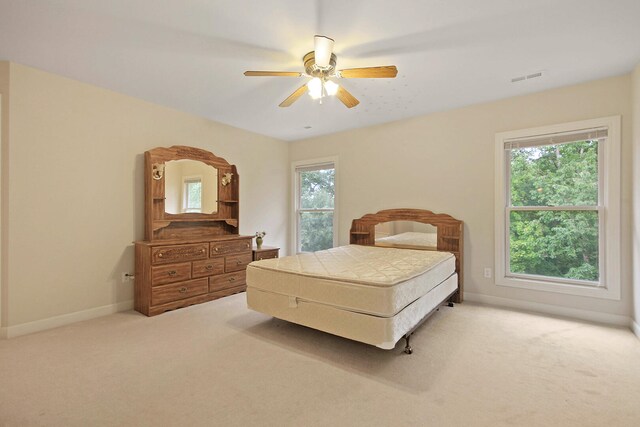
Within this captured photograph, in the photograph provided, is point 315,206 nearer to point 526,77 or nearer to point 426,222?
point 426,222

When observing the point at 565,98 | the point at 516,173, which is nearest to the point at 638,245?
the point at 516,173

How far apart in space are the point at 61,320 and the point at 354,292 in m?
3.00

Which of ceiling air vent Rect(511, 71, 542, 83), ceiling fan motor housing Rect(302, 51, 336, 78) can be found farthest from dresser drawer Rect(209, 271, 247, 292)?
ceiling air vent Rect(511, 71, 542, 83)

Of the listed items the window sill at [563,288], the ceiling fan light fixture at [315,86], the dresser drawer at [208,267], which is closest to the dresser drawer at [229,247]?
the dresser drawer at [208,267]

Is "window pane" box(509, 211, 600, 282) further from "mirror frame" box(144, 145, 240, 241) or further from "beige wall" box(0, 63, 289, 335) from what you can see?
"beige wall" box(0, 63, 289, 335)

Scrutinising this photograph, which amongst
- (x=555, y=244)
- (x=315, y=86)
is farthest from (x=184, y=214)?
(x=555, y=244)

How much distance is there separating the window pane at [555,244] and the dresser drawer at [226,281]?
356 centimetres

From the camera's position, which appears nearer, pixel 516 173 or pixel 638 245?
pixel 638 245

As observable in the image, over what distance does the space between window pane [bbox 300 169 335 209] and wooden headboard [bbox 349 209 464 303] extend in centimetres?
79

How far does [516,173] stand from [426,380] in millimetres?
2805

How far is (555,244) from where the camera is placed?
10.6 ft

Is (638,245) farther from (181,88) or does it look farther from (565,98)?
(181,88)

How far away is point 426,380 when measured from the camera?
1.92 m

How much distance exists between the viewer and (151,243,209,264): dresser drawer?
10.4 ft
